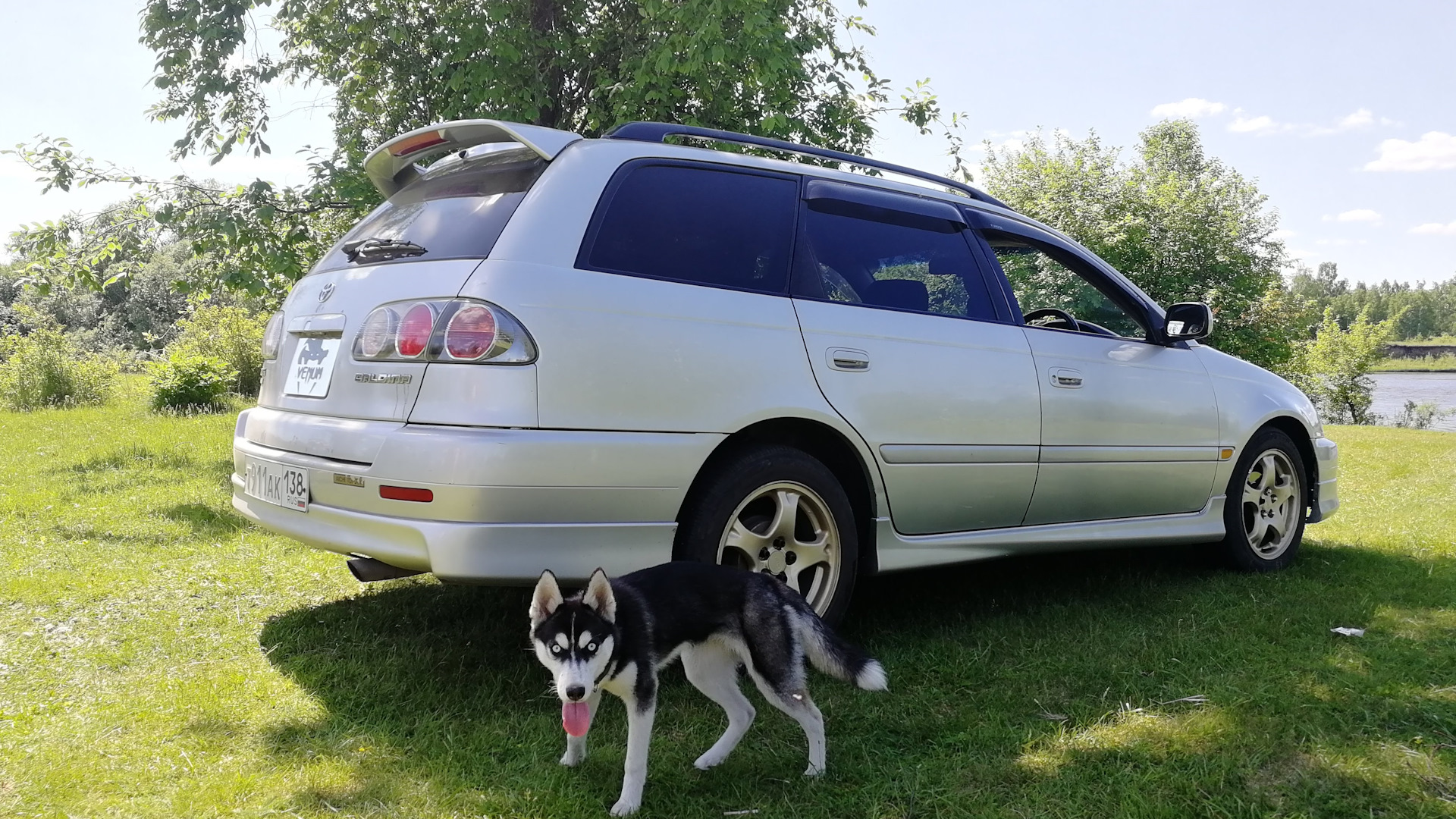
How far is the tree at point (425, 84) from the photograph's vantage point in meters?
9.15

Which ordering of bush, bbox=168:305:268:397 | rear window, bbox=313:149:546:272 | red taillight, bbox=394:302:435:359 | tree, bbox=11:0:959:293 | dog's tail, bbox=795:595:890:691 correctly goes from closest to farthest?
dog's tail, bbox=795:595:890:691 < red taillight, bbox=394:302:435:359 < rear window, bbox=313:149:546:272 < tree, bbox=11:0:959:293 < bush, bbox=168:305:268:397

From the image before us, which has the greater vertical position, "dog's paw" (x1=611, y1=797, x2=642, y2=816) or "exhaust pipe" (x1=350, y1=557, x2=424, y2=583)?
"exhaust pipe" (x1=350, y1=557, x2=424, y2=583)

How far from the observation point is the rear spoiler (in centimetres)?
338

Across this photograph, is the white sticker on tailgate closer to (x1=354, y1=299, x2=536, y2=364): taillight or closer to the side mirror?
(x1=354, y1=299, x2=536, y2=364): taillight

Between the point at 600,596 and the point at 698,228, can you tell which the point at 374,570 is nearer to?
the point at 600,596

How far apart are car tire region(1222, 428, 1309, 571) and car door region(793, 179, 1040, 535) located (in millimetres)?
1684

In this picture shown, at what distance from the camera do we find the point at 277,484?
3.45 metres

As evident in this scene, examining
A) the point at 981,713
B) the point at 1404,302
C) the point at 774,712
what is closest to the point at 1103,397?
the point at 981,713

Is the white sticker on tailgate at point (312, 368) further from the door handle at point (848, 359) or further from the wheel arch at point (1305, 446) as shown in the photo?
the wheel arch at point (1305, 446)

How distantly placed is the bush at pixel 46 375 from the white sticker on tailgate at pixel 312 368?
14063 millimetres

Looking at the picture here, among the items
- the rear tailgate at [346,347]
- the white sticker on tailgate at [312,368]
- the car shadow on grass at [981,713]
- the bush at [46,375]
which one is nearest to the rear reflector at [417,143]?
the rear tailgate at [346,347]

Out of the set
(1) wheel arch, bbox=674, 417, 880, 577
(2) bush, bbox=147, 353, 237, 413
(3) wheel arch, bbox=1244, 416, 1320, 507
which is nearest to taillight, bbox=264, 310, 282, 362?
(1) wheel arch, bbox=674, 417, 880, 577

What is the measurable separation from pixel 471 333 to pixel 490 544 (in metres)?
0.62

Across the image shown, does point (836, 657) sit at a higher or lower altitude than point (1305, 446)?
lower
